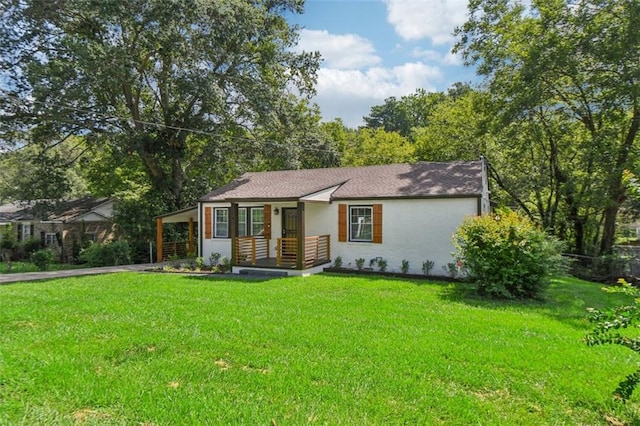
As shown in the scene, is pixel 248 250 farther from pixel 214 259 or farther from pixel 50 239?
pixel 50 239

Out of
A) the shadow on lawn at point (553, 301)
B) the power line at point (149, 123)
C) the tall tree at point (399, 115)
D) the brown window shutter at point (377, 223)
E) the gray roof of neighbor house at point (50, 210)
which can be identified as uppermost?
the tall tree at point (399, 115)

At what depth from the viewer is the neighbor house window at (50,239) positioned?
22.3 metres

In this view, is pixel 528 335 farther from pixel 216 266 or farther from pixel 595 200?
pixel 595 200

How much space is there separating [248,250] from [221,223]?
2619 millimetres

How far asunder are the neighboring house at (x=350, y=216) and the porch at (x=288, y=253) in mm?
33

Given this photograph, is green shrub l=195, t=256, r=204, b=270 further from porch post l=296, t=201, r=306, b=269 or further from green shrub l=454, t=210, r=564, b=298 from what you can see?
green shrub l=454, t=210, r=564, b=298

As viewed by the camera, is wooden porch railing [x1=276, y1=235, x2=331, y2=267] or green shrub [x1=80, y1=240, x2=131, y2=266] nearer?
wooden porch railing [x1=276, y1=235, x2=331, y2=267]

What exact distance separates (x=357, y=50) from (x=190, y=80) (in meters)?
7.35

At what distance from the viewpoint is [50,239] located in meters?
22.6

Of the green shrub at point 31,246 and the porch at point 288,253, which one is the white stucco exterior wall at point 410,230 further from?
the green shrub at point 31,246

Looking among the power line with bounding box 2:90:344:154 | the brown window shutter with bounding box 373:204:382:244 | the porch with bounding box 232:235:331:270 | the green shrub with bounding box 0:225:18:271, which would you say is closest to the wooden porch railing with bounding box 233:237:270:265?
the porch with bounding box 232:235:331:270

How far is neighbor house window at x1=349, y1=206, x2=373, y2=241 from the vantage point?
13312 millimetres

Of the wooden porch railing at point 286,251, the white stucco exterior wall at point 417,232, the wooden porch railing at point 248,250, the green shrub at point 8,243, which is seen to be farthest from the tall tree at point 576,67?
the green shrub at point 8,243

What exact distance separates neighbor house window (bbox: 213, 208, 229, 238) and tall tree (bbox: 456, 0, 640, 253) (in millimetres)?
12689
